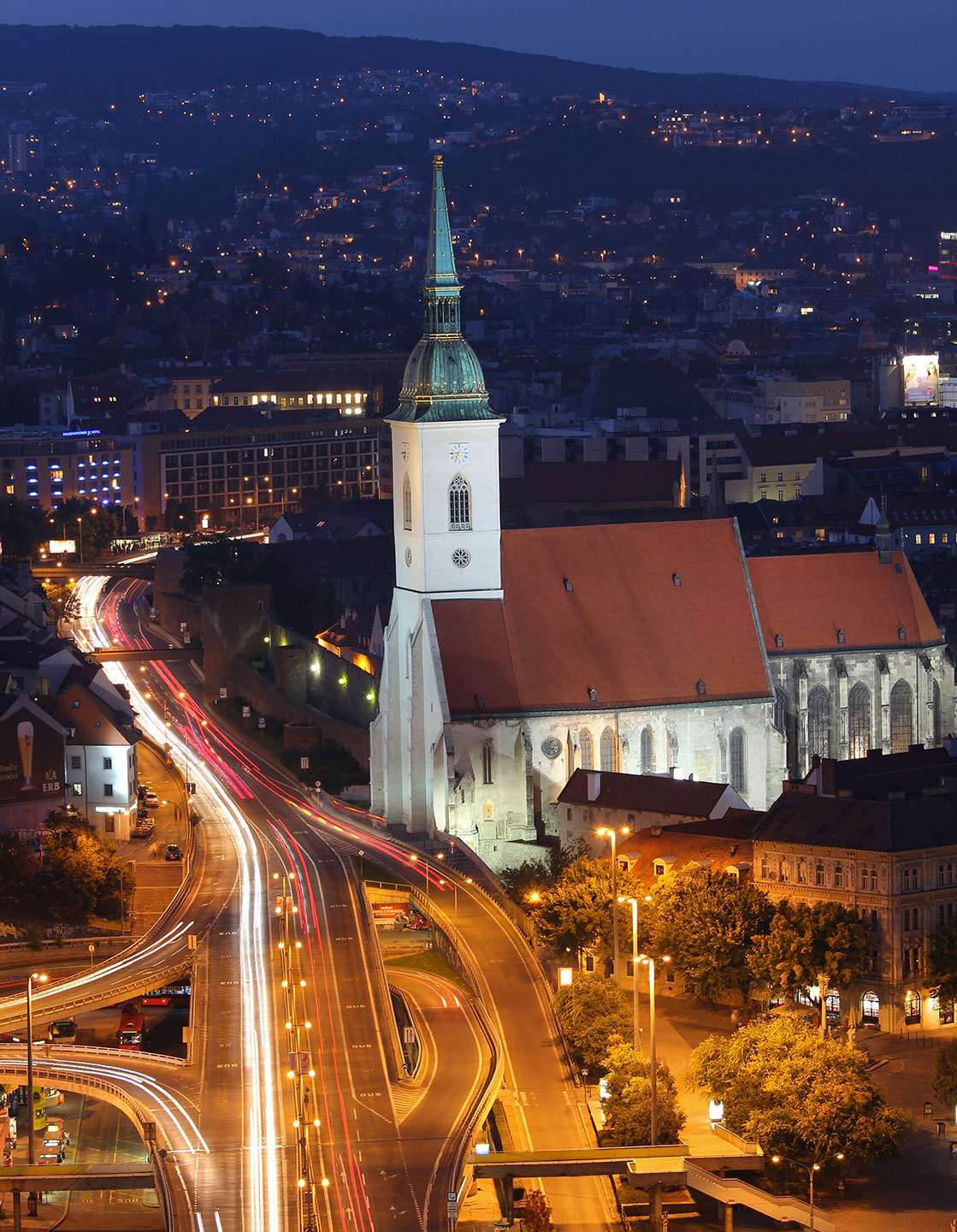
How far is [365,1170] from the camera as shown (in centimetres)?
6862

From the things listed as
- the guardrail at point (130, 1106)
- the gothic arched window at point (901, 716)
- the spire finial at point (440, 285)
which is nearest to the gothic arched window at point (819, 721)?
the gothic arched window at point (901, 716)

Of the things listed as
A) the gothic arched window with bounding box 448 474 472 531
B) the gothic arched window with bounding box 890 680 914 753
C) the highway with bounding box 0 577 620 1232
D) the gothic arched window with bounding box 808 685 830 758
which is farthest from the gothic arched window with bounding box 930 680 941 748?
the highway with bounding box 0 577 620 1232

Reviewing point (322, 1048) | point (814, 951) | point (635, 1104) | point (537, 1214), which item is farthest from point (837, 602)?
point (537, 1214)

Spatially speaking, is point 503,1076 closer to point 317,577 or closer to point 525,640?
point 525,640

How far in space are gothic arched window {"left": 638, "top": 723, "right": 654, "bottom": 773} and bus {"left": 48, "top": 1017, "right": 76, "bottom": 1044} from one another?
77.0 ft

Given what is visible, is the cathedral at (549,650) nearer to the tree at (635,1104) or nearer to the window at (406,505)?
the window at (406,505)

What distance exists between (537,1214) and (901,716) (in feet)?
135

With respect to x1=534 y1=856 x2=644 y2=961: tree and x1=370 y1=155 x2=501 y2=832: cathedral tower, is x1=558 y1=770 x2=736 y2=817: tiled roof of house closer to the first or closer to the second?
x1=370 y1=155 x2=501 y2=832: cathedral tower

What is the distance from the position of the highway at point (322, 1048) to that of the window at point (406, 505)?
11.3 meters

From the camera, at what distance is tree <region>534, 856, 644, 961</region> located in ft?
282

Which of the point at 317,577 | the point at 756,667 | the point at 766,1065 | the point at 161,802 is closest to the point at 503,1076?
the point at 766,1065

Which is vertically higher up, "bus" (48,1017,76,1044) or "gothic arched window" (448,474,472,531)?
"gothic arched window" (448,474,472,531)

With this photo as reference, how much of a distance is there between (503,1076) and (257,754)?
5206 centimetres

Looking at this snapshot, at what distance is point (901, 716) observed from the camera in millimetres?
105188
